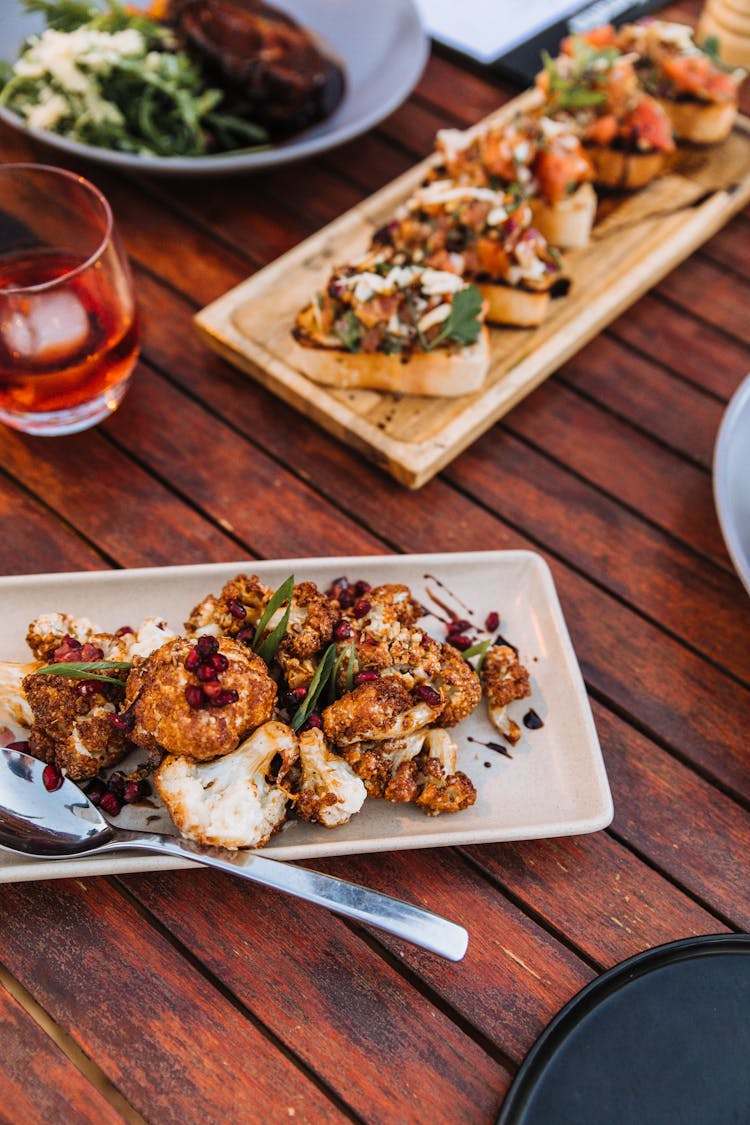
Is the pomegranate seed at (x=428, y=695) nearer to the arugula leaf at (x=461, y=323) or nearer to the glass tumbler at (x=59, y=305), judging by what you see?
the arugula leaf at (x=461, y=323)

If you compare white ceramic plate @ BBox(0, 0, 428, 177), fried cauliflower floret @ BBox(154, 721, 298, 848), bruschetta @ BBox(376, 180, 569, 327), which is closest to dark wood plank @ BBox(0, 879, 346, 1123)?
fried cauliflower floret @ BBox(154, 721, 298, 848)

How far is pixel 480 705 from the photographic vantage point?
1.64 meters

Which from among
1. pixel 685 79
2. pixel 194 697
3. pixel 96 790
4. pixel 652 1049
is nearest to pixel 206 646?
pixel 194 697

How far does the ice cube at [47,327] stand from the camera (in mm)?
1699

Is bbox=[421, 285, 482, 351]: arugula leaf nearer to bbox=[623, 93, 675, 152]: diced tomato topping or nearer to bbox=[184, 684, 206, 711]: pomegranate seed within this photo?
bbox=[623, 93, 675, 152]: diced tomato topping

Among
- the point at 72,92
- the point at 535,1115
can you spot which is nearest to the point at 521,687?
the point at 535,1115

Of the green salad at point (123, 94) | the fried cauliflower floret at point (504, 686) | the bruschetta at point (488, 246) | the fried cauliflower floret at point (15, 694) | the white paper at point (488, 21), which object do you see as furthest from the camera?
the white paper at point (488, 21)

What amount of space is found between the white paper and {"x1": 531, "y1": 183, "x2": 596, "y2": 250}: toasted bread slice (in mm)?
959

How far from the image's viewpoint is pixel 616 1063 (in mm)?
1316

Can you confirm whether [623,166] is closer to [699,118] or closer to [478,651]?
[699,118]

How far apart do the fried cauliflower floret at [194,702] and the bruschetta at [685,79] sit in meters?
2.23

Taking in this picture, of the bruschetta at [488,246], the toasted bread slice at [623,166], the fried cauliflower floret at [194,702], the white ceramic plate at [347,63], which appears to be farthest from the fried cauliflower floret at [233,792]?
the toasted bread slice at [623,166]

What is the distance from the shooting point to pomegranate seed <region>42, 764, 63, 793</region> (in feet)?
4.66

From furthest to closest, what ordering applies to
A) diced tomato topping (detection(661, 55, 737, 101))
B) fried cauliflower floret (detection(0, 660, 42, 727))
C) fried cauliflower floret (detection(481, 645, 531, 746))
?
diced tomato topping (detection(661, 55, 737, 101)) → fried cauliflower floret (detection(481, 645, 531, 746)) → fried cauliflower floret (detection(0, 660, 42, 727))
